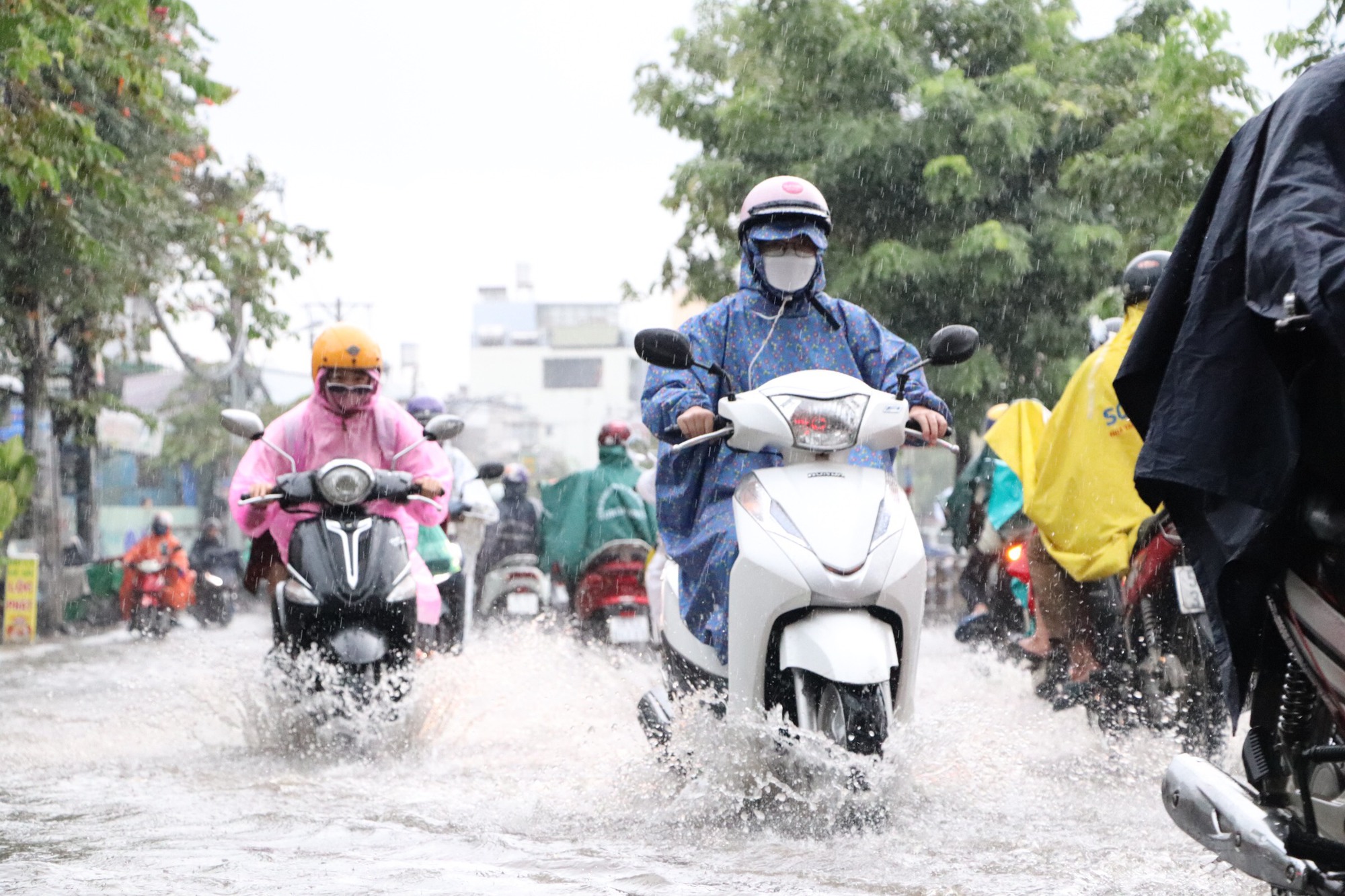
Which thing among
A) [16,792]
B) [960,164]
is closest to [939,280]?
[960,164]

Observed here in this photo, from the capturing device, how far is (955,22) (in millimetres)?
22688

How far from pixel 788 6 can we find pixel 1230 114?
10163 millimetres

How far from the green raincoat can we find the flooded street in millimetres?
4804

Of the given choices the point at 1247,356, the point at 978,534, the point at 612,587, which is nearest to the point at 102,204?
the point at 612,587

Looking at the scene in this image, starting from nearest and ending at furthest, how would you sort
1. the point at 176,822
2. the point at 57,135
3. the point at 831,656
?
1. the point at 831,656
2. the point at 176,822
3. the point at 57,135

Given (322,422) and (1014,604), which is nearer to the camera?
(322,422)

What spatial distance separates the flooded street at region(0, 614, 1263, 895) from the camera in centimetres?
431

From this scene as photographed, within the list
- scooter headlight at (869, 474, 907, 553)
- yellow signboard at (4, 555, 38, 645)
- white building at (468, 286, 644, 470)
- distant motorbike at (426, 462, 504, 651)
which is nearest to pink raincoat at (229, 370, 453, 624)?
distant motorbike at (426, 462, 504, 651)

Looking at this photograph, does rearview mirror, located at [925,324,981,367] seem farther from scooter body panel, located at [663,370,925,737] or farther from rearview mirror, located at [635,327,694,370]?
rearview mirror, located at [635,327,694,370]

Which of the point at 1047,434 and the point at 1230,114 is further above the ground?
the point at 1230,114

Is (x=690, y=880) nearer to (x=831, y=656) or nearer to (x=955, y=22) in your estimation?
(x=831, y=656)

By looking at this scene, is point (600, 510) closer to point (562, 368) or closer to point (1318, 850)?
point (1318, 850)

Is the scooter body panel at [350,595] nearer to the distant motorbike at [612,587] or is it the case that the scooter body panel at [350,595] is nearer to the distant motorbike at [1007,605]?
the distant motorbike at [1007,605]

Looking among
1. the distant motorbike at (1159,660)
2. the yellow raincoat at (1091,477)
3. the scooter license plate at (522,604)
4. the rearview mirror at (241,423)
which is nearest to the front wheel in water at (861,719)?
the distant motorbike at (1159,660)
